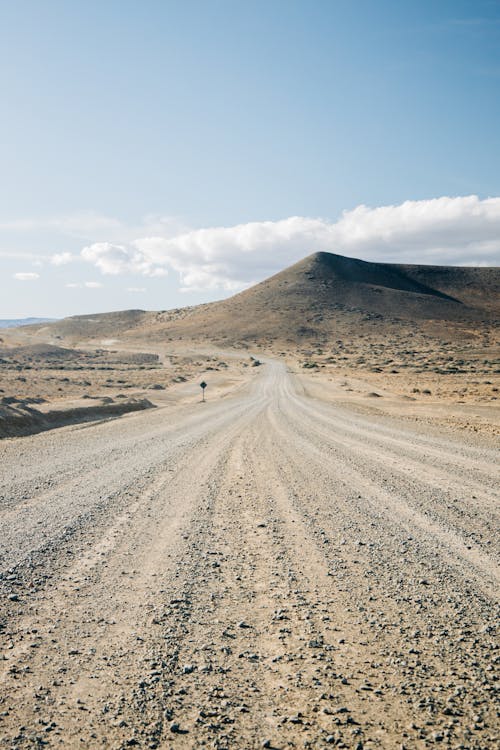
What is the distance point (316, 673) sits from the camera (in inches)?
191

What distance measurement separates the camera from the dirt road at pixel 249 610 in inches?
166

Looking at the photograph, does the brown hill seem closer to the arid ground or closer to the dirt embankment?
the dirt embankment

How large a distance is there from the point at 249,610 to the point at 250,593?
450mm

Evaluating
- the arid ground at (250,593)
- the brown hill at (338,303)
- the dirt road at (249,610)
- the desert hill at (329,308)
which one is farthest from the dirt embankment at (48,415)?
the brown hill at (338,303)

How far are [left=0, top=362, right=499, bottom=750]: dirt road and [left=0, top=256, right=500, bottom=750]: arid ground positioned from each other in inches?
0.9

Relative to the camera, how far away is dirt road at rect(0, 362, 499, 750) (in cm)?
421

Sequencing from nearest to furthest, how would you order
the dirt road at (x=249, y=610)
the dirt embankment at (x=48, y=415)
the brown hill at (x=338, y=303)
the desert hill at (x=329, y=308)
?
the dirt road at (x=249, y=610)
the dirt embankment at (x=48, y=415)
the desert hill at (x=329, y=308)
the brown hill at (x=338, y=303)

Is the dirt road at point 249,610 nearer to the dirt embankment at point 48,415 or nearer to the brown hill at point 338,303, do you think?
the dirt embankment at point 48,415

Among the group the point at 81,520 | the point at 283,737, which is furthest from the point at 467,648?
the point at 81,520

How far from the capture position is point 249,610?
6094 millimetres

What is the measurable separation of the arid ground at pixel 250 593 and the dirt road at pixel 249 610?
2cm

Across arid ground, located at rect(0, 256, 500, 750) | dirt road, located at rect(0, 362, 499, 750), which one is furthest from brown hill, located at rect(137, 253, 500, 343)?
dirt road, located at rect(0, 362, 499, 750)

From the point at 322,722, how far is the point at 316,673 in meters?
0.65

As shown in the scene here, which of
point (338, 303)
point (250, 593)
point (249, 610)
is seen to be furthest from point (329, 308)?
point (249, 610)
